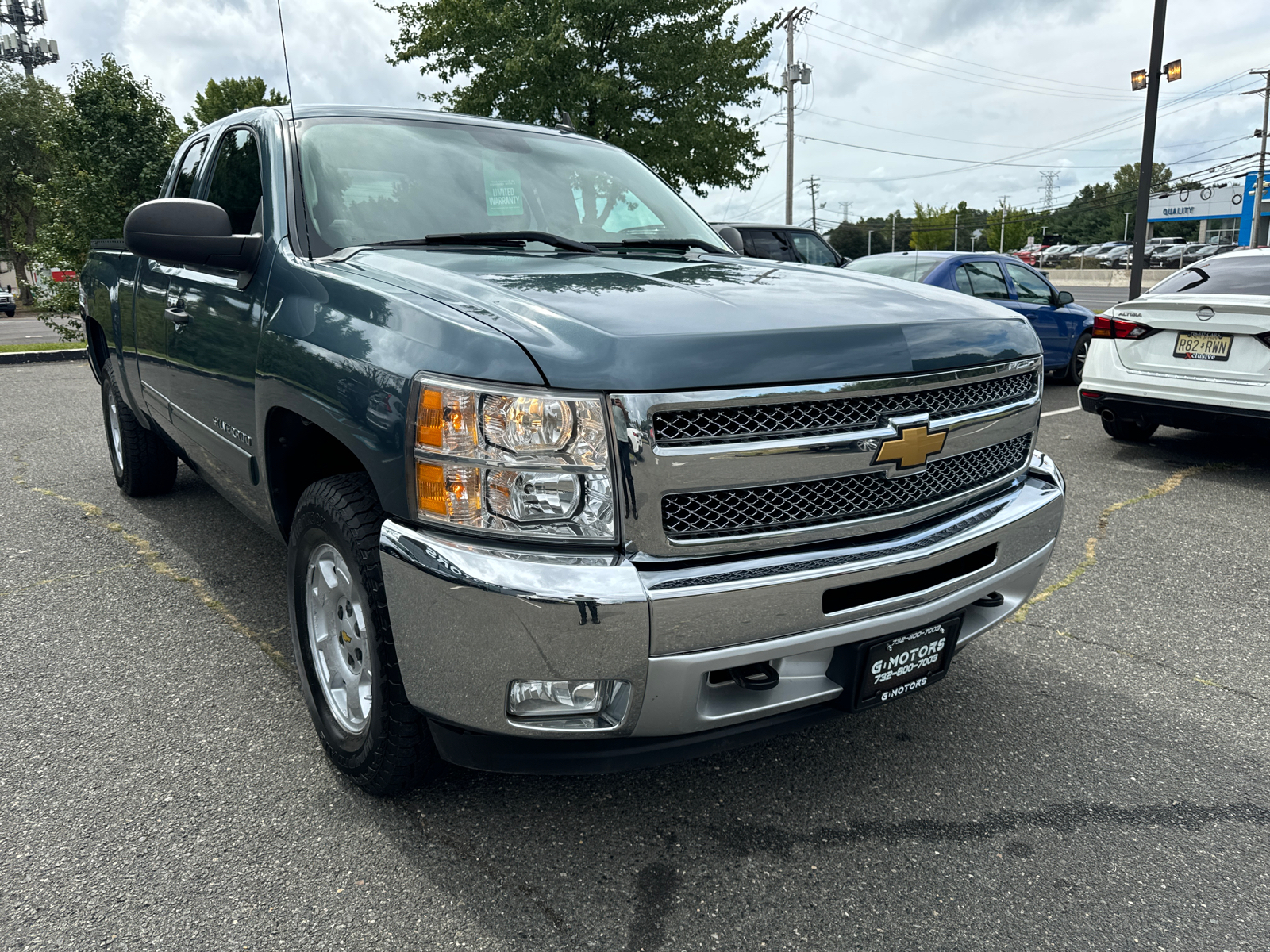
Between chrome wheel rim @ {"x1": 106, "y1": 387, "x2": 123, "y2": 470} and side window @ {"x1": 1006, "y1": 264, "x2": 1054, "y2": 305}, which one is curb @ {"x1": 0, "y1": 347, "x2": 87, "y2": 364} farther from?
side window @ {"x1": 1006, "y1": 264, "x2": 1054, "y2": 305}

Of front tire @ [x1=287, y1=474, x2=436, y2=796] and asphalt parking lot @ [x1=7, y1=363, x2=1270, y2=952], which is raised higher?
front tire @ [x1=287, y1=474, x2=436, y2=796]

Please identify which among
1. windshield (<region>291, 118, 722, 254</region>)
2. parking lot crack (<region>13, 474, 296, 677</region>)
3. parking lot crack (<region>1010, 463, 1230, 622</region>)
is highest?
windshield (<region>291, 118, 722, 254</region>)

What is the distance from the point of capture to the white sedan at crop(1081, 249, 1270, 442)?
584cm

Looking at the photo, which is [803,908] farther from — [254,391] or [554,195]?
[554,195]

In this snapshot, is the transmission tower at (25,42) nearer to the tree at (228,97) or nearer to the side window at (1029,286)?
the tree at (228,97)

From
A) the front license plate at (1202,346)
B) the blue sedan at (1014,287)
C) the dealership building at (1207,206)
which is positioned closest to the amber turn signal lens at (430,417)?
the front license plate at (1202,346)

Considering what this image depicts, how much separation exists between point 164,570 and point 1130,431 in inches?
274

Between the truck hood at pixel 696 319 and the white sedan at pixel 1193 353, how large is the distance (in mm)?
4136

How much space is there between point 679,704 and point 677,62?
16143 mm

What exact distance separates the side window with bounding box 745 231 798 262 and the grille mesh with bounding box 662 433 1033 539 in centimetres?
903

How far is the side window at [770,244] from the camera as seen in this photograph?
36.3 feet

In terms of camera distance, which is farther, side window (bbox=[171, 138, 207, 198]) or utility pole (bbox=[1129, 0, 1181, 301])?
utility pole (bbox=[1129, 0, 1181, 301])

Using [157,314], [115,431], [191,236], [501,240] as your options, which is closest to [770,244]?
[115,431]

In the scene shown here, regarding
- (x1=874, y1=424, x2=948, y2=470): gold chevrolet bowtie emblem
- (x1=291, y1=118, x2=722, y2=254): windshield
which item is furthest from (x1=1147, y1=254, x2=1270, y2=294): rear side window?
(x1=874, y1=424, x2=948, y2=470): gold chevrolet bowtie emblem
